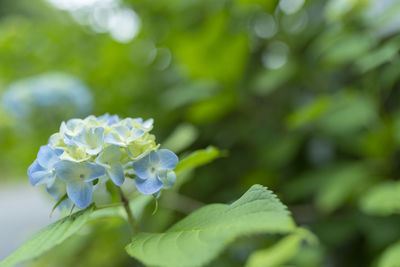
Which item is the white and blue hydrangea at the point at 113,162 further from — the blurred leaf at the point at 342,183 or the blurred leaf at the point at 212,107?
the blurred leaf at the point at 212,107

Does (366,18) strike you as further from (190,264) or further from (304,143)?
(190,264)

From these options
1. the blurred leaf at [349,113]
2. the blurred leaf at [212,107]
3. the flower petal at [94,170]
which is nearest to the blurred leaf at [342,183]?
the blurred leaf at [349,113]

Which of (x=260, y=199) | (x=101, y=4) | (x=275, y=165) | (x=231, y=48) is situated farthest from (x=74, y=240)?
(x=260, y=199)

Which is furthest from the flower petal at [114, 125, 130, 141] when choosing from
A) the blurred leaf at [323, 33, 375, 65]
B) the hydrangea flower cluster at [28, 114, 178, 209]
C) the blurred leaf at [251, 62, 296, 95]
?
the blurred leaf at [251, 62, 296, 95]

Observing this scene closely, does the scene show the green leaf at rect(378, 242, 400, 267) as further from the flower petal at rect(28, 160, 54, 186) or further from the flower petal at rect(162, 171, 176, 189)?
the flower petal at rect(28, 160, 54, 186)

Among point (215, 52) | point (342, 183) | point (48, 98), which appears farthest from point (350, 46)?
point (48, 98)

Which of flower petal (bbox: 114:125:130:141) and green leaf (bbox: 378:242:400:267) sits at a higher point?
flower petal (bbox: 114:125:130:141)

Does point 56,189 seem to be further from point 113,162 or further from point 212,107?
point 212,107

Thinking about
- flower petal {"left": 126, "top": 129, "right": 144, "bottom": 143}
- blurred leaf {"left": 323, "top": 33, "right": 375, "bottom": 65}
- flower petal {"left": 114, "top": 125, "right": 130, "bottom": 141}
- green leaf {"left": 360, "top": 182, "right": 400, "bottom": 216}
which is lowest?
green leaf {"left": 360, "top": 182, "right": 400, "bottom": 216}
